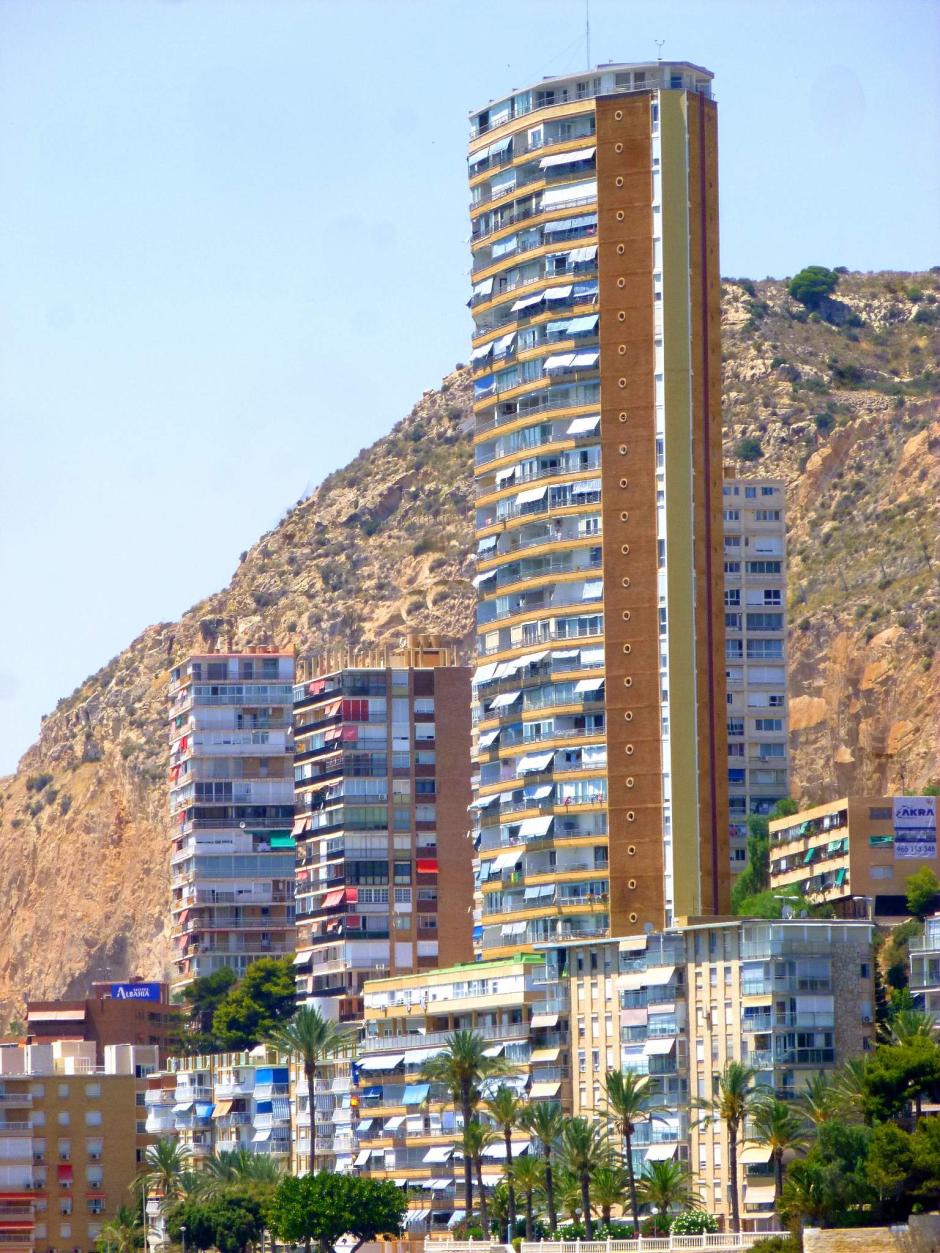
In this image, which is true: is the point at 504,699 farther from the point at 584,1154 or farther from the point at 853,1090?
the point at 853,1090

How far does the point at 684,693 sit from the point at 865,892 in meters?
20.6

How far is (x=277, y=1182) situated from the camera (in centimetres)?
16838

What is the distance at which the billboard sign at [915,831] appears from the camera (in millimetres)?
169125

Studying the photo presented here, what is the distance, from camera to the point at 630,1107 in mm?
132875

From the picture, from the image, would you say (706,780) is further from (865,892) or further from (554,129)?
(554,129)

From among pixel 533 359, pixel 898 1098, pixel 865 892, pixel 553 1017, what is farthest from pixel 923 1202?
pixel 533 359

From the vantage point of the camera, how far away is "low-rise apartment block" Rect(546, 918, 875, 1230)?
135125 mm

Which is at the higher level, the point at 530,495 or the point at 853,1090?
the point at 530,495

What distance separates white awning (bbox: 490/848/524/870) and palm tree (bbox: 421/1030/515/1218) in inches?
651

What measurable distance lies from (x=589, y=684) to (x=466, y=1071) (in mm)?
26154

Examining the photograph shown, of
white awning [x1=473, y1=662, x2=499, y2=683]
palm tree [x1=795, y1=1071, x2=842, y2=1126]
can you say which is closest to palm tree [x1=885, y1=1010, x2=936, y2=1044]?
palm tree [x1=795, y1=1071, x2=842, y2=1126]

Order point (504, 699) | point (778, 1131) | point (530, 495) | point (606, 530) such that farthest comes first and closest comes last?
point (530, 495)
point (504, 699)
point (606, 530)
point (778, 1131)

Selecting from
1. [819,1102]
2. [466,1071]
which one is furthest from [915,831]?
[819,1102]

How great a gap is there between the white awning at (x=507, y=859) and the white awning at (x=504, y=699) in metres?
8.61
